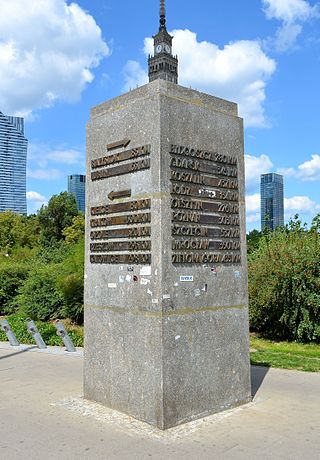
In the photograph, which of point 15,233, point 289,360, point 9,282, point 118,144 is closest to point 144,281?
point 118,144

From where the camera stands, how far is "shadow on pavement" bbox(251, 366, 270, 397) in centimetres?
726

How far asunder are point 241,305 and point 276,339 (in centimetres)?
878

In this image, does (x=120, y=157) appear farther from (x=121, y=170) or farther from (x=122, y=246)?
(x=122, y=246)

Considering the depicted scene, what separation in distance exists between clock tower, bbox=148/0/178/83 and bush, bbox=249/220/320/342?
107 meters

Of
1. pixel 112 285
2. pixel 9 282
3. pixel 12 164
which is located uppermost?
pixel 12 164

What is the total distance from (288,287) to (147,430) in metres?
9.23

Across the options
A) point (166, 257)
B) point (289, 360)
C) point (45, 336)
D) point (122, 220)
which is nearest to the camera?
point (166, 257)

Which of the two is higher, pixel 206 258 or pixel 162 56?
pixel 162 56

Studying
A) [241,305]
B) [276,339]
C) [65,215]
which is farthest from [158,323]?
[65,215]

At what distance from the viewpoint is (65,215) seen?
144 feet

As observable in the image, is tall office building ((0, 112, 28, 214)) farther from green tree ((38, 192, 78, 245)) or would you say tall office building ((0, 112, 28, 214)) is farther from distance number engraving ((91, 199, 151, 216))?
distance number engraving ((91, 199, 151, 216))

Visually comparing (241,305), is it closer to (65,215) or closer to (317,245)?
(317,245)

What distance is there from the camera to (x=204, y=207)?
620 centimetres

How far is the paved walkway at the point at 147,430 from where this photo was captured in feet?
15.4
